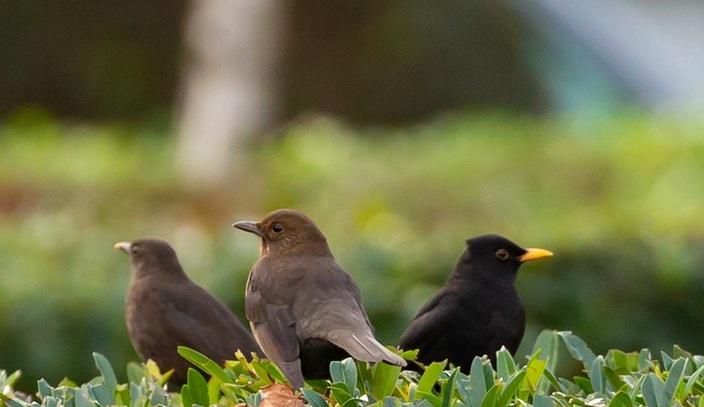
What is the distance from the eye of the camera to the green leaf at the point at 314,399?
173 inches

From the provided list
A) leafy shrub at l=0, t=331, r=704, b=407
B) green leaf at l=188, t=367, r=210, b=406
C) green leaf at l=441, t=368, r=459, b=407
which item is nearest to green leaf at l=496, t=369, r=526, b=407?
leafy shrub at l=0, t=331, r=704, b=407

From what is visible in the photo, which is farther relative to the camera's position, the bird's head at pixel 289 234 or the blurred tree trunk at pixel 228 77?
the blurred tree trunk at pixel 228 77

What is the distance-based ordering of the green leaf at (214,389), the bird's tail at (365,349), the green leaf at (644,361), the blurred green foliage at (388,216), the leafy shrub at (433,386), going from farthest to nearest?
the blurred green foliage at (388,216) < the green leaf at (644,361) < the green leaf at (214,389) < the bird's tail at (365,349) < the leafy shrub at (433,386)

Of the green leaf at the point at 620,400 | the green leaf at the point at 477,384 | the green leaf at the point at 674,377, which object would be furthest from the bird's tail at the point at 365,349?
the green leaf at the point at 674,377

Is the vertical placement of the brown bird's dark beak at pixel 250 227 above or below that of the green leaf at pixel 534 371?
above

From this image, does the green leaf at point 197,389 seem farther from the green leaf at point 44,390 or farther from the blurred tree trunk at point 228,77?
the blurred tree trunk at point 228,77

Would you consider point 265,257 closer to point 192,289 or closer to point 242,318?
point 192,289

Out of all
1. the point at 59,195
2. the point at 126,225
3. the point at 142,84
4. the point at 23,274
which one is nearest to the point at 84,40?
the point at 142,84

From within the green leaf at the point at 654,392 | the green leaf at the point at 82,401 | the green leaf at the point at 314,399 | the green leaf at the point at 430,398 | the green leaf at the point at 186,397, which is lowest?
the green leaf at the point at 82,401

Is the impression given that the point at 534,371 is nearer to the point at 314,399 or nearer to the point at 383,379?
the point at 383,379

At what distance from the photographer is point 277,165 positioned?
14695 millimetres

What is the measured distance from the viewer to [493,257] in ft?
19.4

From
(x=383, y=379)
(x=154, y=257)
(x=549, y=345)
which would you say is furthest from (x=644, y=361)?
(x=154, y=257)

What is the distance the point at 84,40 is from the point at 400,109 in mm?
4418
